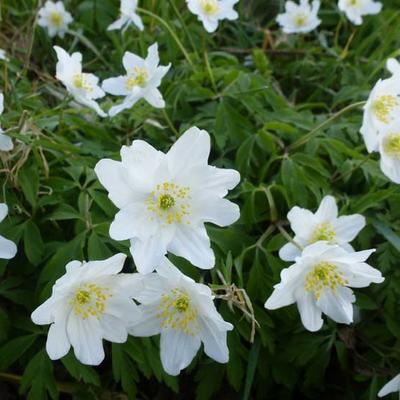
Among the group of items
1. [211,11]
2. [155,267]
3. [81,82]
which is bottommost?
[155,267]

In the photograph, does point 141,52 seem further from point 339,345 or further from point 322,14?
point 339,345

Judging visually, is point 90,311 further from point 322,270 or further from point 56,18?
point 56,18

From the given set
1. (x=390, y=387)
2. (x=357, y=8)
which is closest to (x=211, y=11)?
(x=357, y=8)

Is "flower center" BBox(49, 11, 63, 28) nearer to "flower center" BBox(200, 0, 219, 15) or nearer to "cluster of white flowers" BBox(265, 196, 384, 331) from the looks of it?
"flower center" BBox(200, 0, 219, 15)

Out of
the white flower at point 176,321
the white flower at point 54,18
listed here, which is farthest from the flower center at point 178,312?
the white flower at point 54,18

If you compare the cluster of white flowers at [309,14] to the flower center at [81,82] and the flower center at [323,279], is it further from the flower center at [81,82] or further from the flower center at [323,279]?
the flower center at [323,279]

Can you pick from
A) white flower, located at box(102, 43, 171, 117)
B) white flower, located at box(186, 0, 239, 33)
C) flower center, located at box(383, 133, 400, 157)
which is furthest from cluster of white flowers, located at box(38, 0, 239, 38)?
flower center, located at box(383, 133, 400, 157)
